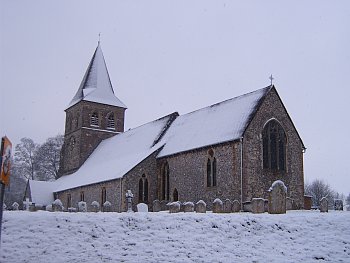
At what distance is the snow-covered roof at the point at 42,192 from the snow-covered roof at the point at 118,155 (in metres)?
0.83

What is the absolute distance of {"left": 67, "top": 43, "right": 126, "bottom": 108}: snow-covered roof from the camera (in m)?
47.4

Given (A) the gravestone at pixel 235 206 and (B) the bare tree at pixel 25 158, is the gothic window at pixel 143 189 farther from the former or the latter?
(B) the bare tree at pixel 25 158

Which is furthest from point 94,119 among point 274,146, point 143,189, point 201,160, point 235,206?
point 235,206

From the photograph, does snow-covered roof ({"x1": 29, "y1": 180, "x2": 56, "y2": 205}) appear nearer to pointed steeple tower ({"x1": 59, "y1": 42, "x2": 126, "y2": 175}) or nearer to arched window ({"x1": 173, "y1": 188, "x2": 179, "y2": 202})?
pointed steeple tower ({"x1": 59, "y1": 42, "x2": 126, "y2": 175})

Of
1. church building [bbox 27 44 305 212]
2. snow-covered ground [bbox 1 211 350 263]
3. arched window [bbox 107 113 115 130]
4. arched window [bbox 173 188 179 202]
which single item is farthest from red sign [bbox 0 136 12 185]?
arched window [bbox 107 113 115 130]

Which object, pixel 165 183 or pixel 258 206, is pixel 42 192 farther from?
pixel 258 206

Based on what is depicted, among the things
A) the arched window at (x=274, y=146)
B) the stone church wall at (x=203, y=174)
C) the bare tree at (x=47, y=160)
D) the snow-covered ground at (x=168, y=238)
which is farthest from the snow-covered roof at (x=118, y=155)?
the snow-covered ground at (x=168, y=238)

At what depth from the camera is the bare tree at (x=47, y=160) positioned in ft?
205

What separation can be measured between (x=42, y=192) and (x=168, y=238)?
32674mm

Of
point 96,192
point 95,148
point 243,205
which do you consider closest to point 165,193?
point 96,192

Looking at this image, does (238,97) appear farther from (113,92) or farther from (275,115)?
(113,92)

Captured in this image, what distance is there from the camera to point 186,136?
32.7 meters

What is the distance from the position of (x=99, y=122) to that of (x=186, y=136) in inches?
661

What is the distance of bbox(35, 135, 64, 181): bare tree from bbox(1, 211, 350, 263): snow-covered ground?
48.6 metres
